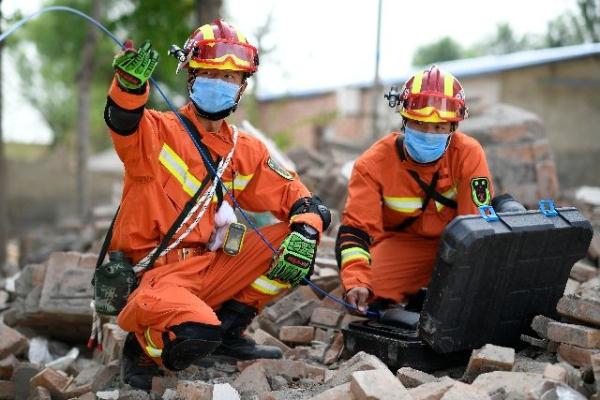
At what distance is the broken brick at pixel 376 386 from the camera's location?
138 inches

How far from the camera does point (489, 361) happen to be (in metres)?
3.98

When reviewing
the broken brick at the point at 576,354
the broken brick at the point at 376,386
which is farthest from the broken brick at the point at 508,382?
the broken brick at the point at 576,354

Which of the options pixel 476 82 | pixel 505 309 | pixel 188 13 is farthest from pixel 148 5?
pixel 505 309

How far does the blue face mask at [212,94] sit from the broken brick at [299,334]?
1582mm

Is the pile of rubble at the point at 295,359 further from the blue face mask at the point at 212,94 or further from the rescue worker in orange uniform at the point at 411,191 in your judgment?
the blue face mask at the point at 212,94

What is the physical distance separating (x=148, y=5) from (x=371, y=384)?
33.1ft

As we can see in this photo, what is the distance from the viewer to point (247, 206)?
16.8 ft

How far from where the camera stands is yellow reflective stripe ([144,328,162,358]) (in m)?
4.48

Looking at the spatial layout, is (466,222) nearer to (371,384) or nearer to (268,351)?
(371,384)

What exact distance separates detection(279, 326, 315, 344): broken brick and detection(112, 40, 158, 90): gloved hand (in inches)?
82.3

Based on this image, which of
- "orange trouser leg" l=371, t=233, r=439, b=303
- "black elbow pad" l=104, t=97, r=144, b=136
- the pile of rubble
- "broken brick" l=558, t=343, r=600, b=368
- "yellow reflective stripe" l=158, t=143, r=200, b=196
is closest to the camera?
the pile of rubble

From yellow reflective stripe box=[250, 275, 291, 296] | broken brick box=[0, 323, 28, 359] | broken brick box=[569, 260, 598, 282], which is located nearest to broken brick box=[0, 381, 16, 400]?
broken brick box=[0, 323, 28, 359]

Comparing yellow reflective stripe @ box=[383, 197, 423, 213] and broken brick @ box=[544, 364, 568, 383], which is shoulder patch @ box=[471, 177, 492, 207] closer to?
yellow reflective stripe @ box=[383, 197, 423, 213]

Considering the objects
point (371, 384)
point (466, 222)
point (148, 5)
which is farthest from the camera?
point (148, 5)
